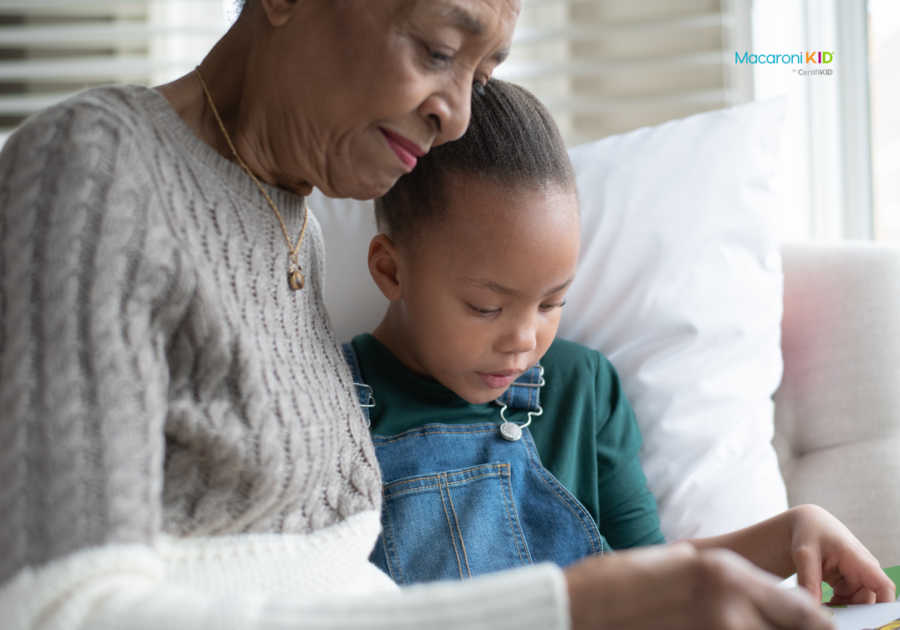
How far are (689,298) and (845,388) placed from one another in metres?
0.28

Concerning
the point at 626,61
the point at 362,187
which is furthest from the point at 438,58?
the point at 626,61

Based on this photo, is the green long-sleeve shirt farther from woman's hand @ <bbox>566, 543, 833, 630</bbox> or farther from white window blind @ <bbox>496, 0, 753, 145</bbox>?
white window blind @ <bbox>496, 0, 753, 145</bbox>

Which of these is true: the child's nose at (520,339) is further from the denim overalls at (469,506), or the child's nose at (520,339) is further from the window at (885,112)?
the window at (885,112)

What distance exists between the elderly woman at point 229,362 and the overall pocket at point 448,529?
0.12 meters

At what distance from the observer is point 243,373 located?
2.18 feet

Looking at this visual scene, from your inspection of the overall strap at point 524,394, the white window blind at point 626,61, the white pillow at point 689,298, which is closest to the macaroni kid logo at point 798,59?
the white window blind at point 626,61

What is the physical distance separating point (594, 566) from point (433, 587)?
0.35ft

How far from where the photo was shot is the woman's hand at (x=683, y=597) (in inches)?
18.1

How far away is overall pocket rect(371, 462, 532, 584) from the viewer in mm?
923

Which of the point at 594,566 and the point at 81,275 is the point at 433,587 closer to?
the point at 594,566

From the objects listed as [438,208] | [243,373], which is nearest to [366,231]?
[438,208]

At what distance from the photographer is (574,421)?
1.06 metres

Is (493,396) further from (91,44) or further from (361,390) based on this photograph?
(91,44)

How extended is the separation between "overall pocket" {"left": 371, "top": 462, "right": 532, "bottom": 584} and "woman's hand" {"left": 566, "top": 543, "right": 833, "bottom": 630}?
0.47 m
